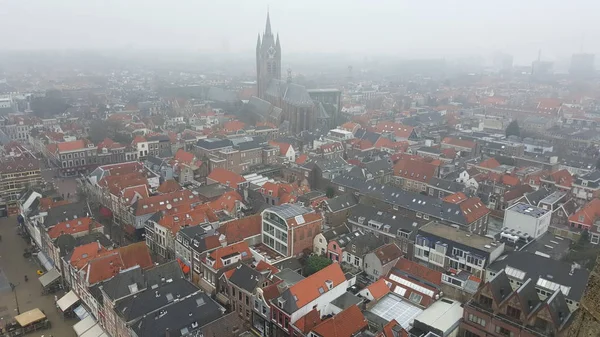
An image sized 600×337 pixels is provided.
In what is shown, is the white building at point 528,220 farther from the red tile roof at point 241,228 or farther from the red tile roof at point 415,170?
the red tile roof at point 241,228

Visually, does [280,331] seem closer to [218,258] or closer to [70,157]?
[218,258]

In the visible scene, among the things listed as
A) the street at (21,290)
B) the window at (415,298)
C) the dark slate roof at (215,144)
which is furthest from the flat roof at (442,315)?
the dark slate roof at (215,144)

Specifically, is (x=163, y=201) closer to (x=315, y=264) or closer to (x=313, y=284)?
(x=315, y=264)

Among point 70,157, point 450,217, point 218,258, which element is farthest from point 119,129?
point 450,217

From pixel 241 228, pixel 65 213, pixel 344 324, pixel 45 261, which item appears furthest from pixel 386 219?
pixel 45 261

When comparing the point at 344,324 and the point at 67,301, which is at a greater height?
the point at 344,324
